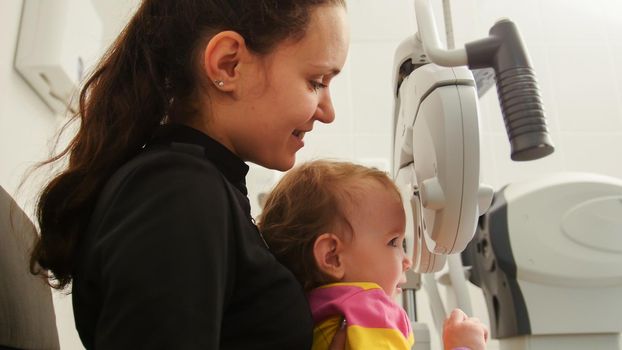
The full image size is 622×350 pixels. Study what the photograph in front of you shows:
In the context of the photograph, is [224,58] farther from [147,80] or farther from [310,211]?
[310,211]

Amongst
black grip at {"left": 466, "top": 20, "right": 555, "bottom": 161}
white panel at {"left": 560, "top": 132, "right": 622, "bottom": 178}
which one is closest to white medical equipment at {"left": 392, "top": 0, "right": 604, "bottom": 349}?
black grip at {"left": 466, "top": 20, "right": 555, "bottom": 161}

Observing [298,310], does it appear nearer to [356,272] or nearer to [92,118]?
[356,272]

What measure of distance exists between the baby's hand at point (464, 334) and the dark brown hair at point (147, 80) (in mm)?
455

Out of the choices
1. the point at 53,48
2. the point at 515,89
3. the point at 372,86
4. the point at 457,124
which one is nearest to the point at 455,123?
the point at 457,124

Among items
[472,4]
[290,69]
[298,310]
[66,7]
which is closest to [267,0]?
[290,69]

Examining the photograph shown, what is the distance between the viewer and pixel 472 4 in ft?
6.04

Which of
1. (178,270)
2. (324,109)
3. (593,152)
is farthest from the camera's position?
(593,152)

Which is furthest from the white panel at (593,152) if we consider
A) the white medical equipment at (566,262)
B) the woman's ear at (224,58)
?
the woman's ear at (224,58)

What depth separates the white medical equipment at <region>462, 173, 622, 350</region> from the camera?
935 mm

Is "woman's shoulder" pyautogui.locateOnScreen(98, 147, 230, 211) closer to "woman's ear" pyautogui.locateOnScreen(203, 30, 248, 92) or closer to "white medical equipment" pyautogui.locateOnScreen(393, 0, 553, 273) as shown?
"woman's ear" pyautogui.locateOnScreen(203, 30, 248, 92)

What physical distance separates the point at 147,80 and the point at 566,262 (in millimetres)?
752

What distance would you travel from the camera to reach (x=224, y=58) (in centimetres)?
65

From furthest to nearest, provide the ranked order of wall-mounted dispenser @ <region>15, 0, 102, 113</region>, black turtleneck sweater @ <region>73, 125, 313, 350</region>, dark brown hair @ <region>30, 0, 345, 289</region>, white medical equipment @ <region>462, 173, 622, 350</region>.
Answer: wall-mounted dispenser @ <region>15, 0, 102, 113</region>
white medical equipment @ <region>462, 173, 622, 350</region>
dark brown hair @ <region>30, 0, 345, 289</region>
black turtleneck sweater @ <region>73, 125, 313, 350</region>

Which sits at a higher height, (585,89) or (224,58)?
(585,89)
